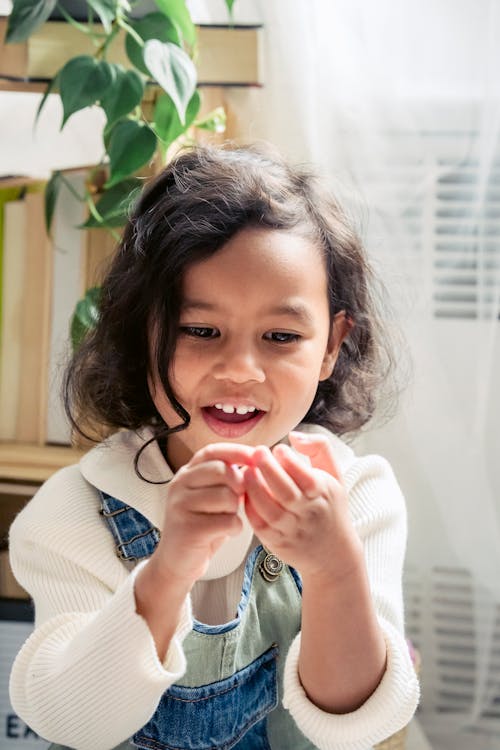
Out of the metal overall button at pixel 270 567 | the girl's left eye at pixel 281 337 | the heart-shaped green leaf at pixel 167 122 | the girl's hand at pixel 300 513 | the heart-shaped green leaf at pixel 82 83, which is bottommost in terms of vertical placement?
the metal overall button at pixel 270 567

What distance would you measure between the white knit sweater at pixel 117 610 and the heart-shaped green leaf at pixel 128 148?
388 millimetres

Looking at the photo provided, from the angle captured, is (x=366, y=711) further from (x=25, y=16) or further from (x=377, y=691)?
(x=25, y=16)

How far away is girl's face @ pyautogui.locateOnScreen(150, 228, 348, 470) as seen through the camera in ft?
2.97

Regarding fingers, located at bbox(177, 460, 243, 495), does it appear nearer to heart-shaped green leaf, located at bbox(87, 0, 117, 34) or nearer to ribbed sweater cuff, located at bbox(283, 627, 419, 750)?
ribbed sweater cuff, located at bbox(283, 627, 419, 750)

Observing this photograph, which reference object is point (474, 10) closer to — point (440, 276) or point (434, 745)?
point (440, 276)

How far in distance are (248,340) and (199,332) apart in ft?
0.16

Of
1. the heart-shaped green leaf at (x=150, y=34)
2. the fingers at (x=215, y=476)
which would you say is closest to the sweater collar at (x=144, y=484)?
the fingers at (x=215, y=476)

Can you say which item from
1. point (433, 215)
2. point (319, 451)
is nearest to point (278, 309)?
point (319, 451)

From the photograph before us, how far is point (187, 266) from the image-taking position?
939 millimetres

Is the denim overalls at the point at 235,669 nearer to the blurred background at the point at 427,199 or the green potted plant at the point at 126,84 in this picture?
the green potted plant at the point at 126,84

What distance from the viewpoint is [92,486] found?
1057mm

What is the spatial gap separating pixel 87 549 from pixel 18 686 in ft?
0.44

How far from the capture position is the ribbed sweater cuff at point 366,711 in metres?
0.87

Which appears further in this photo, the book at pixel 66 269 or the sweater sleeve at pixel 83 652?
the book at pixel 66 269
